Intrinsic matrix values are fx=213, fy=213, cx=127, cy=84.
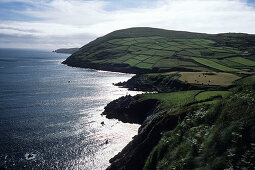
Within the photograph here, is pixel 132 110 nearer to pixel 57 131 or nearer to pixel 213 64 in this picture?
pixel 57 131

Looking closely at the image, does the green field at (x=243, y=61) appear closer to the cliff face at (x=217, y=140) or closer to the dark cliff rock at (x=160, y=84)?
the dark cliff rock at (x=160, y=84)

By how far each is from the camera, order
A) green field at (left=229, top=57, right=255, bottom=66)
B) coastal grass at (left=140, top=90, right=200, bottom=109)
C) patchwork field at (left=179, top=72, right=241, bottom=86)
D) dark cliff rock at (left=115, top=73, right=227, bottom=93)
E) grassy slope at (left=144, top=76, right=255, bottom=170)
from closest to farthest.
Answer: grassy slope at (left=144, top=76, right=255, bottom=170) < coastal grass at (left=140, top=90, right=200, bottom=109) < patchwork field at (left=179, top=72, right=241, bottom=86) < dark cliff rock at (left=115, top=73, right=227, bottom=93) < green field at (left=229, top=57, right=255, bottom=66)

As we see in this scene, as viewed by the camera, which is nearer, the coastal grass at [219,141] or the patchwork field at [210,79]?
the coastal grass at [219,141]

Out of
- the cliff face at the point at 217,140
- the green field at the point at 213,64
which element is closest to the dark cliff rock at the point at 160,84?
the green field at the point at 213,64


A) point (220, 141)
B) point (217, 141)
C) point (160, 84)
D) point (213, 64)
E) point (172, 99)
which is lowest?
point (172, 99)

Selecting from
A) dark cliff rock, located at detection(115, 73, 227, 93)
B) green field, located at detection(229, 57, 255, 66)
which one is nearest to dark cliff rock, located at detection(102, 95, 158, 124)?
dark cliff rock, located at detection(115, 73, 227, 93)

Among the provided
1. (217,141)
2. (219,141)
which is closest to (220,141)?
(219,141)

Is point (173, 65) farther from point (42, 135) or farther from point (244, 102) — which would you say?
point (244, 102)

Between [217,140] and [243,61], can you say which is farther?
[243,61]

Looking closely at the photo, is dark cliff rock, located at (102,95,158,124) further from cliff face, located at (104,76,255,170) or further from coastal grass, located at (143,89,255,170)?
coastal grass, located at (143,89,255,170)

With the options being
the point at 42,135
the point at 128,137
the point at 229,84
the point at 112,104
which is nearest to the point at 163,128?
the point at 128,137

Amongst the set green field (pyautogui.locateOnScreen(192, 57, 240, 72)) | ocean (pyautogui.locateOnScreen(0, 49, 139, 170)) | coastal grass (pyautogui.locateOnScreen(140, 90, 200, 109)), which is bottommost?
ocean (pyautogui.locateOnScreen(0, 49, 139, 170))
